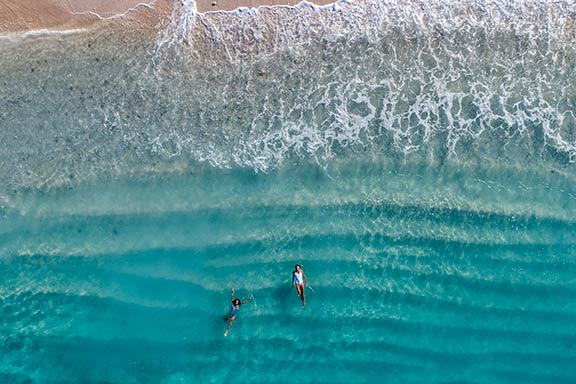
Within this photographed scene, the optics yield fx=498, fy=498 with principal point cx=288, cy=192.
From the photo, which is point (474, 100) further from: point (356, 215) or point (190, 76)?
point (190, 76)

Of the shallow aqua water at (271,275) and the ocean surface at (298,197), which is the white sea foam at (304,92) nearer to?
the ocean surface at (298,197)

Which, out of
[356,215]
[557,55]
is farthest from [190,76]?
[557,55]

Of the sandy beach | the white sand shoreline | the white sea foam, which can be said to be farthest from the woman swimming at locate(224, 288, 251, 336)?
the sandy beach

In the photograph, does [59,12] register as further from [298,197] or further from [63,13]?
[298,197]

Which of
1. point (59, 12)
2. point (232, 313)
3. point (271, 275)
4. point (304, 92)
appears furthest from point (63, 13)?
point (232, 313)

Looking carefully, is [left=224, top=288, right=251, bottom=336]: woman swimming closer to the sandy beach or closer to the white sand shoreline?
the white sand shoreline

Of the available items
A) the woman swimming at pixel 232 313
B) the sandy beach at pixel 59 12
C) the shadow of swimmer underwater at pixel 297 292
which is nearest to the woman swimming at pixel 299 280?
the shadow of swimmer underwater at pixel 297 292
